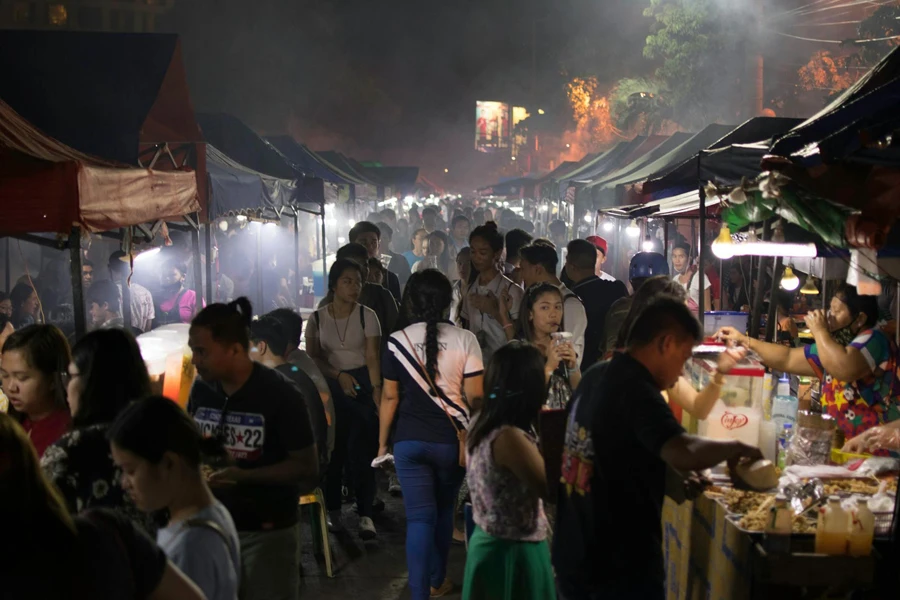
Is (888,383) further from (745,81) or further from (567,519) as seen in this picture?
(745,81)

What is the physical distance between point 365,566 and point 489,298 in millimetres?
2323

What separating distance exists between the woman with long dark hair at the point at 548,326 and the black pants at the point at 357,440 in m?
1.45

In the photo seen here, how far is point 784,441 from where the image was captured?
4.47m

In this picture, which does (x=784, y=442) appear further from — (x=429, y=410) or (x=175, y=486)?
(x=175, y=486)

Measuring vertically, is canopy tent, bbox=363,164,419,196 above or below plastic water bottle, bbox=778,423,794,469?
above

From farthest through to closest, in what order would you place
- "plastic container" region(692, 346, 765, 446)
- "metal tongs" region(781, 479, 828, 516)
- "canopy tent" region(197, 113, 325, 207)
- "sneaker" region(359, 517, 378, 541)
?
"canopy tent" region(197, 113, 325, 207) → "sneaker" region(359, 517, 378, 541) → "plastic container" region(692, 346, 765, 446) → "metal tongs" region(781, 479, 828, 516)

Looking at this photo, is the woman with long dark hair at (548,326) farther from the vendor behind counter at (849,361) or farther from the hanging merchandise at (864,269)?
the hanging merchandise at (864,269)

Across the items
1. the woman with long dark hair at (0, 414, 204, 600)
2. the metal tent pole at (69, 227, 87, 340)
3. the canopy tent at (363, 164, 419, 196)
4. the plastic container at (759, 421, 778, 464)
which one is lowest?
the plastic container at (759, 421, 778, 464)

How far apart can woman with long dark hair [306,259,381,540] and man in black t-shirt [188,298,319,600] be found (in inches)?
110

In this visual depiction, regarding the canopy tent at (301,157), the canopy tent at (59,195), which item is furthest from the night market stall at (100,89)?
the canopy tent at (301,157)

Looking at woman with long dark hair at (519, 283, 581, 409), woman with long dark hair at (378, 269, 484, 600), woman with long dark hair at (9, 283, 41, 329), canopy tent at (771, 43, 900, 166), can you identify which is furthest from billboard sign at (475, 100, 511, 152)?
canopy tent at (771, 43, 900, 166)

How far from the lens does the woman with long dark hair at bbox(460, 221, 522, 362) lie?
259 inches

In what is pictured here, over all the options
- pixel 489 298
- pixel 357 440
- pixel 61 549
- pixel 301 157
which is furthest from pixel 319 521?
pixel 301 157

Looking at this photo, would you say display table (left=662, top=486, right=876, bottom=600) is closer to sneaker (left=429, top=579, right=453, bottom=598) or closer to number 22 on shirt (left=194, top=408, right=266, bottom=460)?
sneaker (left=429, top=579, right=453, bottom=598)
